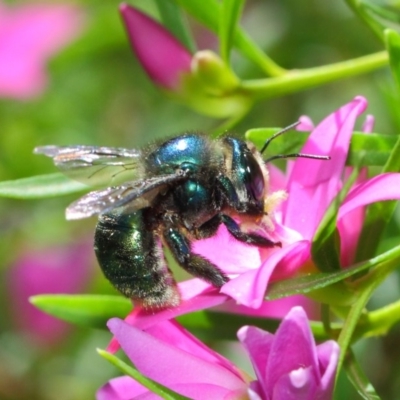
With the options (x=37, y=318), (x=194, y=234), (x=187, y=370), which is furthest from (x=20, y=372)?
(x=187, y=370)

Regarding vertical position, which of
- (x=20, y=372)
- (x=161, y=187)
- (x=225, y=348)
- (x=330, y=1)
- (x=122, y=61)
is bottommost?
(x=20, y=372)

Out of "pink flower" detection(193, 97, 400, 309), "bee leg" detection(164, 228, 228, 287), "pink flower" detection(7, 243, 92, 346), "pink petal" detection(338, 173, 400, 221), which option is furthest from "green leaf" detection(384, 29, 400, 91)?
"pink flower" detection(7, 243, 92, 346)

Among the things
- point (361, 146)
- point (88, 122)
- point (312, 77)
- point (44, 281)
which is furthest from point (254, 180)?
point (88, 122)

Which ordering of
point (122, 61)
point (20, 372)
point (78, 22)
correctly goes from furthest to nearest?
point (122, 61) < point (78, 22) < point (20, 372)

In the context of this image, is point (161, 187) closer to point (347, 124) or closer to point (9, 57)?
point (347, 124)

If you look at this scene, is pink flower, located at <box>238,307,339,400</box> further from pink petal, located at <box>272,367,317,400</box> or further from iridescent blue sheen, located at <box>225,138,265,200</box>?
iridescent blue sheen, located at <box>225,138,265,200</box>

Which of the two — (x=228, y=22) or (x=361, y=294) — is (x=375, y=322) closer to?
(x=361, y=294)

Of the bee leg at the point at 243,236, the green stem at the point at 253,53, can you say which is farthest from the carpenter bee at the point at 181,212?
the green stem at the point at 253,53

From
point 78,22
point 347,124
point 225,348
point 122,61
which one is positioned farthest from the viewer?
point 122,61
